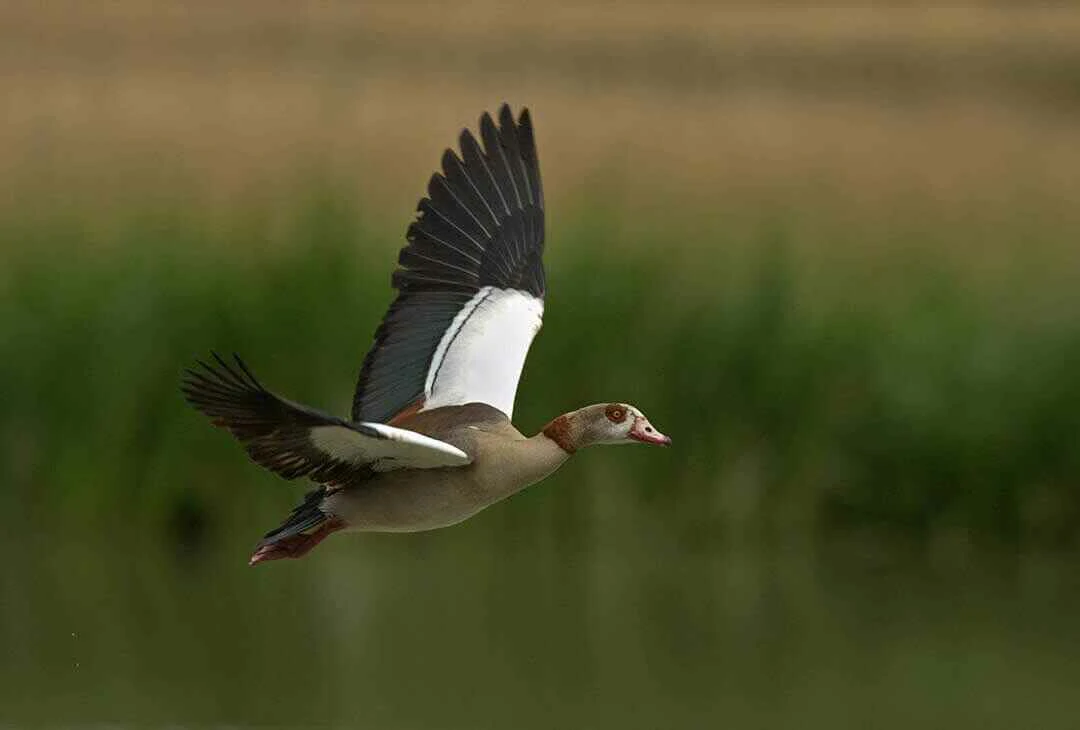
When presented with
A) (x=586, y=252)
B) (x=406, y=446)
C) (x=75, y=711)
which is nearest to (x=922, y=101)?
(x=586, y=252)

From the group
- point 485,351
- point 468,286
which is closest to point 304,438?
point 485,351

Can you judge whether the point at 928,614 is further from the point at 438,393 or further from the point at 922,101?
the point at 922,101

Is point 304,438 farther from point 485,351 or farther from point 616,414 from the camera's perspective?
point 485,351

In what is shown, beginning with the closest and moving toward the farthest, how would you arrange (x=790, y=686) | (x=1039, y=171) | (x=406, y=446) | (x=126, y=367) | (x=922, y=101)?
(x=406, y=446), (x=790, y=686), (x=126, y=367), (x=1039, y=171), (x=922, y=101)

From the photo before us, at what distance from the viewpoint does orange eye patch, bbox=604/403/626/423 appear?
10727mm

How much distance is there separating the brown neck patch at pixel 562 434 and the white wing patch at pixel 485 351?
41 cm

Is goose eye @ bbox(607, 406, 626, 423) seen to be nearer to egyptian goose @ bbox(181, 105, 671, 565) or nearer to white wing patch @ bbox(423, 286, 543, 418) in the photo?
egyptian goose @ bbox(181, 105, 671, 565)

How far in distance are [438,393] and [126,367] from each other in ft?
17.5

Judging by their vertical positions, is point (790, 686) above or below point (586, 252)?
below

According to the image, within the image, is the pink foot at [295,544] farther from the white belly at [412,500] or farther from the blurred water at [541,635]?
the blurred water at [541,635]

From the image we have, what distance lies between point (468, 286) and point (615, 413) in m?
0.99

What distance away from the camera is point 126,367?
52.9ft

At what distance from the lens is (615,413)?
35.2ft

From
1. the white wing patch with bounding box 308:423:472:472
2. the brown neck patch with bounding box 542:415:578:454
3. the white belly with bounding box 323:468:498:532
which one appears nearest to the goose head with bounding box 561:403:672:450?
the brown neck patch with bounding box 542:415:578:454
